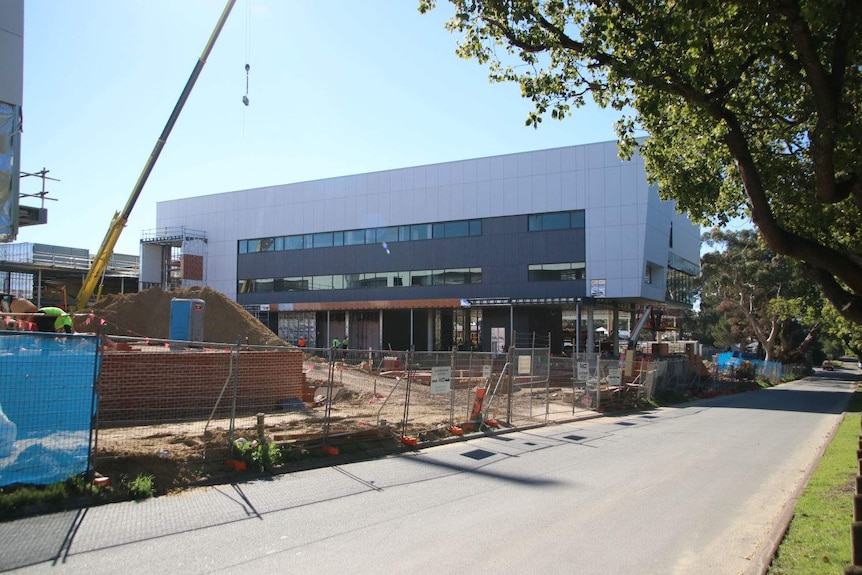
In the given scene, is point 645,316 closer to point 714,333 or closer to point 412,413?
point 412,413

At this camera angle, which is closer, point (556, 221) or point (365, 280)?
point (556, 221)

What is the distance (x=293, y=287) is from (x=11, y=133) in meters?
41.3

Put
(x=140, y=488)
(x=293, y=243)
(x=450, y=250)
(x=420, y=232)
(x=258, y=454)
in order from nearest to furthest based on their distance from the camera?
(x=140, y=488)
(x=258, y=454)
(x=450, y=250)
(x=420, y=232)
(x=293, y=243)

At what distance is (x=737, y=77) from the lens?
9.34 metres

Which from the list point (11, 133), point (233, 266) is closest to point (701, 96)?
point (11, 133)

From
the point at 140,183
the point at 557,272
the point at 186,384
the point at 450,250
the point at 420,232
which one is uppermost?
the point at 420,232

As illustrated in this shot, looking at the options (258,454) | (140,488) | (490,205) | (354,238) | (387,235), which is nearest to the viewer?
(140,488)

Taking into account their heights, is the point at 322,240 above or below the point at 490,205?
below

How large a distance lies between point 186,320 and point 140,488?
1497 centimetres

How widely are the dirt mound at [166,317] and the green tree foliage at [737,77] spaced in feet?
65.6

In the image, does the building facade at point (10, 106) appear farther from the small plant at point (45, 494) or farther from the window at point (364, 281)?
the window at point (364, 281)

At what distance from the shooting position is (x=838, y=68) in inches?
313

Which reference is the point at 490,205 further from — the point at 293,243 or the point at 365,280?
the point at 293,243

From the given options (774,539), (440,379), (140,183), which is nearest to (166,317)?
(140,183)
